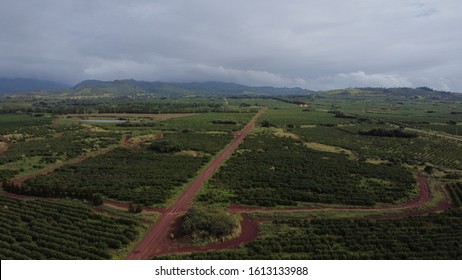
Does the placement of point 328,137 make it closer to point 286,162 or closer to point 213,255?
point 286,162

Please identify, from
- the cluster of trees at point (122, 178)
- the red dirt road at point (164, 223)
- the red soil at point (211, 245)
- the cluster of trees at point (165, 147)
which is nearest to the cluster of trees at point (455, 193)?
the red soil at point (211, 245)

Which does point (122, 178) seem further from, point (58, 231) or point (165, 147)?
point (165, 147)

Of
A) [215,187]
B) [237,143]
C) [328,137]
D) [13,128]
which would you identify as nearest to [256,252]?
[215,187]

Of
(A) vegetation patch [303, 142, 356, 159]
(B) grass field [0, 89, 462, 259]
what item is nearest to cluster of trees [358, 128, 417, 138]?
(B) grass field [0, 89, 462, 259]

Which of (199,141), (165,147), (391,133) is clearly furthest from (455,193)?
(391,133)

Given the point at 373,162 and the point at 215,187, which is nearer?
the point at 215,187

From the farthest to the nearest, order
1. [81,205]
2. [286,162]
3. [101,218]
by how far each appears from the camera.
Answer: [286,162], [81,205], [101,218]
